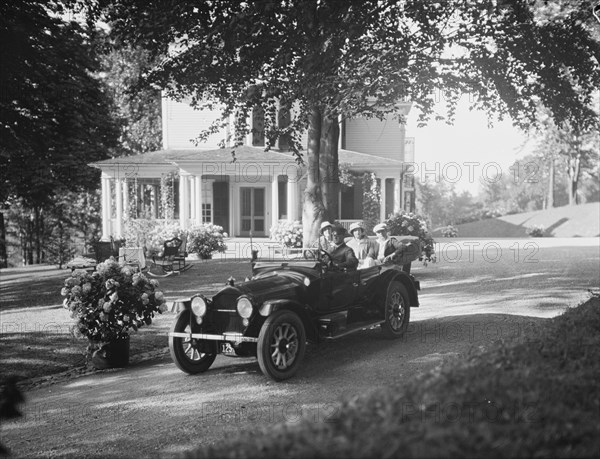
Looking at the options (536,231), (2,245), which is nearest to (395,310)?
A: (2,245)

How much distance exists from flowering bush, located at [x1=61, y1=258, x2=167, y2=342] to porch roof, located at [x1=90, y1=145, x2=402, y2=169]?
61.4 ft

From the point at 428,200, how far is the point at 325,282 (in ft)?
208

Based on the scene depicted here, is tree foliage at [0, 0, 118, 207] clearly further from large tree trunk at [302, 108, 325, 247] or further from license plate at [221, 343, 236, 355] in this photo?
license plate at [221, 343, 236, 355]

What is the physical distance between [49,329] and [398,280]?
6494 mm

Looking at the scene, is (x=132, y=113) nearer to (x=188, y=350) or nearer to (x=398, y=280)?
(x=398, y=280)

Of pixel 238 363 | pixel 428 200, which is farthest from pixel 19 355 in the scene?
pixel 428 200

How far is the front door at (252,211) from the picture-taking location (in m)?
31.4

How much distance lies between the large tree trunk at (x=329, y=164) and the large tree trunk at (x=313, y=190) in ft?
0.51

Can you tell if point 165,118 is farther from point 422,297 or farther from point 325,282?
point 325,282

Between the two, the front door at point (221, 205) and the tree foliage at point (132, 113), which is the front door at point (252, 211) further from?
the tree foliage at point (132, 113)

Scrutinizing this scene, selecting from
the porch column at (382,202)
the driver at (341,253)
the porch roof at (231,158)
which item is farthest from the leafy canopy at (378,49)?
the porch column at (382,202)

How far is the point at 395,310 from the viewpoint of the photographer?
363 inches

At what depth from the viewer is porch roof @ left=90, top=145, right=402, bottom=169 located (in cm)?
2745

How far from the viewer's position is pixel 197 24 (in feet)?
45.5
